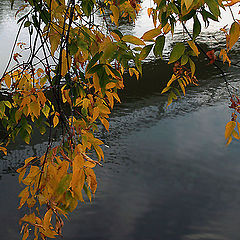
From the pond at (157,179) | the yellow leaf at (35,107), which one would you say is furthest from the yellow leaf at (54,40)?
the pond at (157,179)

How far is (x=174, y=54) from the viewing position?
808mm

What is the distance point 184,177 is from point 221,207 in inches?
24.9

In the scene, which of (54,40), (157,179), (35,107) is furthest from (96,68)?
(157,179)

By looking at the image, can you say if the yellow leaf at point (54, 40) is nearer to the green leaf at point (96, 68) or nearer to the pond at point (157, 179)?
the green leaf at point (96, 68)

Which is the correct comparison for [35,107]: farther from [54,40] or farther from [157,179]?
[157,179]

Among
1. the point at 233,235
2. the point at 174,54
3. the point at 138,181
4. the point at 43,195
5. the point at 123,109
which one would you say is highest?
the point at 174,54

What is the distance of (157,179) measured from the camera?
158 inches

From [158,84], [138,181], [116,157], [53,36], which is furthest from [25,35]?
[53,36]

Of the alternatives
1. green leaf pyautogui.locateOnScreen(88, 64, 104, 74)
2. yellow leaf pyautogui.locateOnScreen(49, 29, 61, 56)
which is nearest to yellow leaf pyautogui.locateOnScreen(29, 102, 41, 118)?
yellow leaf pyautogui.locateOnScreen(49, 29, 61, 56)

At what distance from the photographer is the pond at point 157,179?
10.9 ft

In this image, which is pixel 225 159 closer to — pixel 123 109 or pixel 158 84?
pixel 123 109

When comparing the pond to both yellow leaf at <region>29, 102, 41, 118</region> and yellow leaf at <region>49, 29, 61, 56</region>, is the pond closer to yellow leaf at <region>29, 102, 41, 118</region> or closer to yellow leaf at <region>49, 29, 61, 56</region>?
yellow leaf at <region>29, 102, 41, 118</region>

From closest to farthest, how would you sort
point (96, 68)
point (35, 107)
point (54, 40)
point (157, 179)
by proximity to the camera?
point (96, 68) → point (54, 40) → point (35, 107) → point (157, 179)

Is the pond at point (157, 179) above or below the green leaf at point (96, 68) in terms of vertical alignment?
below
